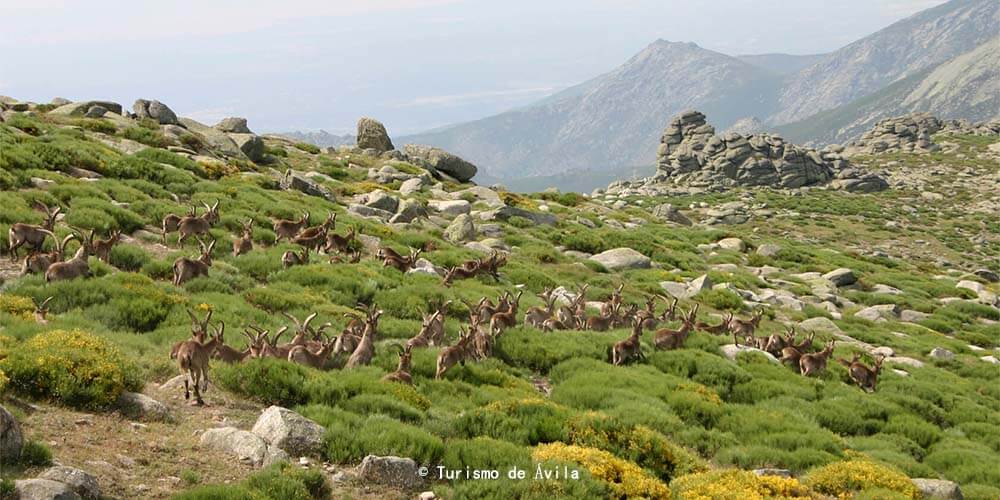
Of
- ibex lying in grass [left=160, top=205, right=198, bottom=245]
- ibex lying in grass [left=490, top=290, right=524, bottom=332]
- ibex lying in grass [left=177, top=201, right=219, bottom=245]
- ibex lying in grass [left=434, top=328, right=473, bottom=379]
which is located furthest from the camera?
ibex lying in grass [left=160, top=205, right=198, bottom=245]

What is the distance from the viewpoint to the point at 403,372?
520 inches

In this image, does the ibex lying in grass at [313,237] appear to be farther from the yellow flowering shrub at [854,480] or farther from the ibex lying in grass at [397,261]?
the yellow flowering shrub at [854,480]

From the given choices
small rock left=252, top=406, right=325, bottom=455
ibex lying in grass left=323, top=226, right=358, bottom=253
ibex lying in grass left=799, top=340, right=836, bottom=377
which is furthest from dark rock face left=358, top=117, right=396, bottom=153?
small rock left=252, top=406, right=325, bottom=455

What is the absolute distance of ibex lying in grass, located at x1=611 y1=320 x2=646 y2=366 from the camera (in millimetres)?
17969

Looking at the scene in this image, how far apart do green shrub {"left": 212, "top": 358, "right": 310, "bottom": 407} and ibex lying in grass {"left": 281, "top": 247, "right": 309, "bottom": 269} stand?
9515 millimetres

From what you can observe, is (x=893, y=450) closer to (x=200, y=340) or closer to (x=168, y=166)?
(x=200, y=340)

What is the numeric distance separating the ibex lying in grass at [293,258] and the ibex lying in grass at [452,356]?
313 inches

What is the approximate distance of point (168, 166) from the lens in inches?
1336

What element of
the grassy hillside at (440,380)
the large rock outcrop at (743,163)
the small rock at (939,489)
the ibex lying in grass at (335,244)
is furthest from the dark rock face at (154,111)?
the large rock outcrop at (743,163)

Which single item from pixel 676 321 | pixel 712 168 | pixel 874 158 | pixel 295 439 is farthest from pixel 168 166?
pixel 874 158

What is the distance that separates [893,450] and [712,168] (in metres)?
124

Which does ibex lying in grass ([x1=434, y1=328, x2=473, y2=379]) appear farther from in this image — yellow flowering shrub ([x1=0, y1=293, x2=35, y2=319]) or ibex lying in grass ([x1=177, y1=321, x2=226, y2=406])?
yellow flowering shrub ([x1=0, y1=293, x2=35, y2=319])

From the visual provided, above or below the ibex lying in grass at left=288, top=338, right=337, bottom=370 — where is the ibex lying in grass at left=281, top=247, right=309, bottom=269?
above

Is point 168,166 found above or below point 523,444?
above
